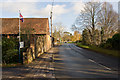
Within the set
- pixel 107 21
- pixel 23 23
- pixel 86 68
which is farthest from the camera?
pixel 107 21

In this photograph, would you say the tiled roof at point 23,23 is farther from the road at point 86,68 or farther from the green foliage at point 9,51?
the road at point 86,68

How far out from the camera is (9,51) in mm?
10195

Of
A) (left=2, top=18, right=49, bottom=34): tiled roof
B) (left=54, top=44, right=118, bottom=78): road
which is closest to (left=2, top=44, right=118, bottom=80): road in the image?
(left=54, top=44, right=118, bottom=78): road

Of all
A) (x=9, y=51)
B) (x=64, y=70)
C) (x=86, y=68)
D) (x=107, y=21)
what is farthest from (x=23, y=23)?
(x=86, y=68)

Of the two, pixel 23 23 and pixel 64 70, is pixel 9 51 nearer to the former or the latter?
pixel 64 70

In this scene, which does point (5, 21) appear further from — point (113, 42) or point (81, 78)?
point (81, 78)

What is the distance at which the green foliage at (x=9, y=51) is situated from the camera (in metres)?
10.1

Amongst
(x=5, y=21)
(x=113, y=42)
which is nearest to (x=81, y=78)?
(x=113, y=42)

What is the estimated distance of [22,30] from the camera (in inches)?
550

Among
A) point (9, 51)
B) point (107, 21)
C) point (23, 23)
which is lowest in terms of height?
point (9, 51)

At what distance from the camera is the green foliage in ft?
33.1

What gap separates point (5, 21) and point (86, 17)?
69.4 ft

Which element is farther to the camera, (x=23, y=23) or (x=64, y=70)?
(x=23, y=23)

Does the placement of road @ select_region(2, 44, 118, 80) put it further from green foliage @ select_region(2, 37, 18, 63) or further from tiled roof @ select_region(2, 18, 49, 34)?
tiled roof @ select_region(2, 18, 49, 34)
